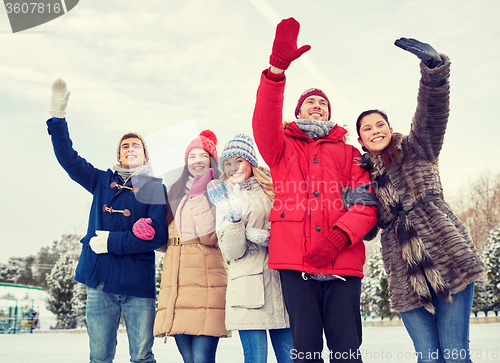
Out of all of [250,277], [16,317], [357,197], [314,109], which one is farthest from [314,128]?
[16,317]

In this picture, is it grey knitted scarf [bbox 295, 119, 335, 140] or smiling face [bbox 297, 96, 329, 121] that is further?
smiling face [bbox 297, 96, 329, 121]

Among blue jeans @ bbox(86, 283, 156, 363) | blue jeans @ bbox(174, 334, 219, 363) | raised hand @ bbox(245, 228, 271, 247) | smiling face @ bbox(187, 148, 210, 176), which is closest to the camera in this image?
raised hand @ bbox(245, 228, 271, 247)

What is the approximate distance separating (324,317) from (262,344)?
Answer: 22.6 inches

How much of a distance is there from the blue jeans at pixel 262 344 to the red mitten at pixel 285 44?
5.33 ft

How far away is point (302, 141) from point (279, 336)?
126cm

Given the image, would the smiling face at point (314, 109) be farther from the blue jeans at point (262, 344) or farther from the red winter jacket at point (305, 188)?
the blue jeans at point (262, 344)

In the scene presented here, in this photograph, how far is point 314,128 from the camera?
2.49m

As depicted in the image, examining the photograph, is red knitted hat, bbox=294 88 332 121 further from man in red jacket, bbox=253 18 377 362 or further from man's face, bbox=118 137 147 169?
man's face, bbox=118 137 147 169

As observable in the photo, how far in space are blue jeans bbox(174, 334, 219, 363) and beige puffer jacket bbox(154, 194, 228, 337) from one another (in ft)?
0.25

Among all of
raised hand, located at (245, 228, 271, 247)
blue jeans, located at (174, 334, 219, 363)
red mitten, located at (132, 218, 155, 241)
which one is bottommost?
blue jeans, located at (174, 334, 219, 363)

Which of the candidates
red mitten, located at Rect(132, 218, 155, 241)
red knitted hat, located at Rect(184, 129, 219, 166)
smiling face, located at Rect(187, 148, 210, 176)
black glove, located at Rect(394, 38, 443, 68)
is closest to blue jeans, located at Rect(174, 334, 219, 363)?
red mitten, located at Rect(132, 218, 155, 241)

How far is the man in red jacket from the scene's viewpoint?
210cm

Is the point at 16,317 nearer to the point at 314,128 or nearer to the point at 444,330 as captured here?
the point at 314,128

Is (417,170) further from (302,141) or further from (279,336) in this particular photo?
(279,336)
